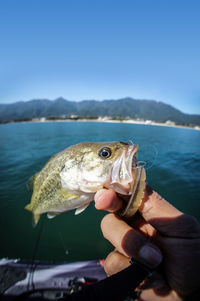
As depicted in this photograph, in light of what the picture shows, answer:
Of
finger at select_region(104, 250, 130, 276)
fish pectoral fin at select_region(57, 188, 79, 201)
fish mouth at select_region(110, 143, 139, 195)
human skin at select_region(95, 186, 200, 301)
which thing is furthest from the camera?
fish pectoral fin at select_region(57, 188, 79, 201)

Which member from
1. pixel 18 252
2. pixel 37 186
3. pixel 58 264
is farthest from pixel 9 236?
pixel 37 186

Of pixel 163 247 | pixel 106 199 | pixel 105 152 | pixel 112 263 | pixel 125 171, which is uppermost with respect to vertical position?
pixel 105 152

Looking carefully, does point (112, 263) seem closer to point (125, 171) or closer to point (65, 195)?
point (65, 195)

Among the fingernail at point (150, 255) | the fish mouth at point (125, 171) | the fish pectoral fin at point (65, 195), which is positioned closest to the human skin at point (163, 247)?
the fingernail at point (150, 255)

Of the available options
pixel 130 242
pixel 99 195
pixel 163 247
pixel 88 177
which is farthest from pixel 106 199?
pixel 163 247

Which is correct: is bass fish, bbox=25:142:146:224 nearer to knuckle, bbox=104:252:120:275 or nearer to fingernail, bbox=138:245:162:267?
fingernail, bbox=138:245:162:267

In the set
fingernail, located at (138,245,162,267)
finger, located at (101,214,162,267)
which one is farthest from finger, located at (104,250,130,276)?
fingernail, located at (138,245,162,267)

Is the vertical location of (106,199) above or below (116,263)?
above
